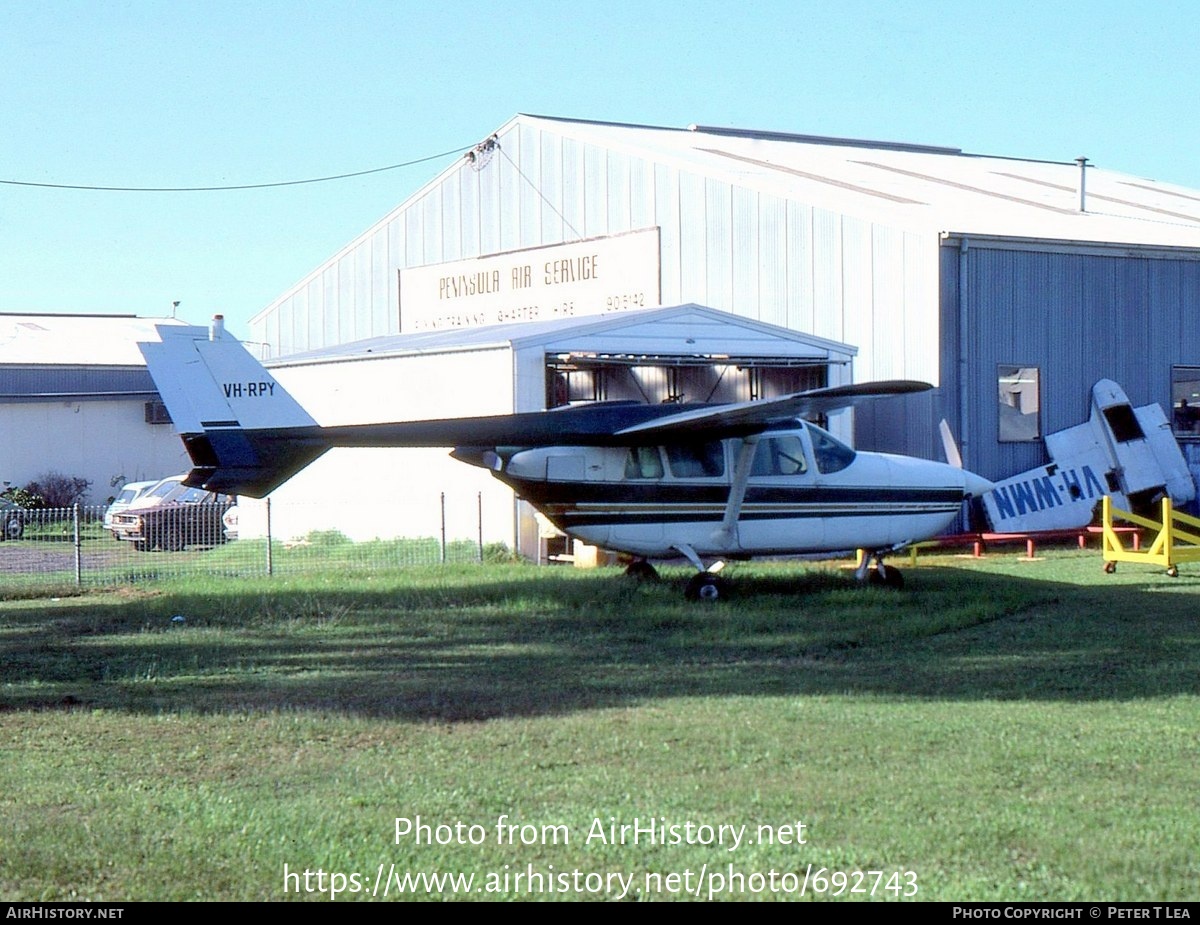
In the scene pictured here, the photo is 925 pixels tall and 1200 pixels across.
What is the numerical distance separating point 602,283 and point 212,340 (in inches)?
572

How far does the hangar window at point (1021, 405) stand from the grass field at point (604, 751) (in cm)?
1002

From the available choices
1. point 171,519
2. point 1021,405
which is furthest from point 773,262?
point 171,519

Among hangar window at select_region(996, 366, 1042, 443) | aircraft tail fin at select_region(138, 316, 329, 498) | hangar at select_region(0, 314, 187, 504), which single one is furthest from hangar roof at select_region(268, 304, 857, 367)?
hangar at select_region(0, 314, 187, 504)

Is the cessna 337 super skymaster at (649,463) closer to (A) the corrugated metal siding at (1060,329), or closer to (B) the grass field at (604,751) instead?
(B) the grass field at (604,751)

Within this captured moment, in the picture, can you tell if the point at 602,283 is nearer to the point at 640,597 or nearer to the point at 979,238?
the point at 979,238

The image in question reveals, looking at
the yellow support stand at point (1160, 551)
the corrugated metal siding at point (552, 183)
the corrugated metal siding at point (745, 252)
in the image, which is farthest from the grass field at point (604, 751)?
the corrugated metal siding at point (552, 183)

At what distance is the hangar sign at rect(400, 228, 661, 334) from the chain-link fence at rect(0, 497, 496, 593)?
7.44m

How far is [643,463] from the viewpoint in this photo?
16.1 m

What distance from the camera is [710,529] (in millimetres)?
16344

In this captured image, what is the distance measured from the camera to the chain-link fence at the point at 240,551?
19.6 metres

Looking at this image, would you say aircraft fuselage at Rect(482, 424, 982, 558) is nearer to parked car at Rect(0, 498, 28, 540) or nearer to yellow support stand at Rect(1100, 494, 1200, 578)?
yellow support stand at Rect(1100, 494, 1200, 578)

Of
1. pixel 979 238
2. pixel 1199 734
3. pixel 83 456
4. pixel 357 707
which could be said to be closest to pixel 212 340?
pixel 357 707

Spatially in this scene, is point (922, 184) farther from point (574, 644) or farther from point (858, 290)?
point (574, 644)
